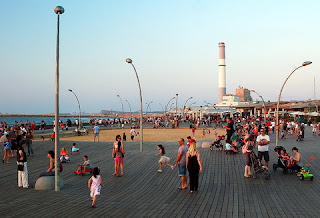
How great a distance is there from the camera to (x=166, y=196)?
9773mm

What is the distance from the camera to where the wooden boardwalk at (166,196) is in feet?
26.7

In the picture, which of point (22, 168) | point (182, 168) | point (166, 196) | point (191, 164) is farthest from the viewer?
point (22, 168)

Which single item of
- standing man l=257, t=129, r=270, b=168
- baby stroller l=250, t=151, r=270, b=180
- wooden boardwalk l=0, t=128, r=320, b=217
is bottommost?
wooden boardwalk l=0, t=128, r=320, b=217

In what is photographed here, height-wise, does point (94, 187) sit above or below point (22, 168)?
below

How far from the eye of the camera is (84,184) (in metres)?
11.4

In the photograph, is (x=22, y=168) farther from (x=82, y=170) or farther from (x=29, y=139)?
(x=29, y=139)

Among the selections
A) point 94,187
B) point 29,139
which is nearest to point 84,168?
point 94,187

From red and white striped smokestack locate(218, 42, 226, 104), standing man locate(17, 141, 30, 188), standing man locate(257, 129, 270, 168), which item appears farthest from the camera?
red and white striped smokestack locate(218, 42, 226, 104)

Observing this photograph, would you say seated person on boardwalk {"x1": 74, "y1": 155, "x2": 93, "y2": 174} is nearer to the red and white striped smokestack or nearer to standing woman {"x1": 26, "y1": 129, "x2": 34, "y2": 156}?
standing woman {"x1": 26, "y1": 129, "x2": 34, "y2": 156}

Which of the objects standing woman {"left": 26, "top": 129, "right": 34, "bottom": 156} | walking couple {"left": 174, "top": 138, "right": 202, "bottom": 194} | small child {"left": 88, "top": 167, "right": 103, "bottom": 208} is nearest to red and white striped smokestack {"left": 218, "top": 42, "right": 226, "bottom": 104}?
standing woman {"left": 26, "top": 129, "right": 34, "bottom": 156}

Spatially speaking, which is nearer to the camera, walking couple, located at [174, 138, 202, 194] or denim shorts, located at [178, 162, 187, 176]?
walking couple, located at [174, 138, 202, 194]

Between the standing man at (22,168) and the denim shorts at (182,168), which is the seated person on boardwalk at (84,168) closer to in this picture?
the standing man at (22,168)

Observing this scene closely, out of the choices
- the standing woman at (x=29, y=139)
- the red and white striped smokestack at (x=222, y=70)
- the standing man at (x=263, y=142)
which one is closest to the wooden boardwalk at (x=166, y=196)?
the standing man at (x=263, y=142)

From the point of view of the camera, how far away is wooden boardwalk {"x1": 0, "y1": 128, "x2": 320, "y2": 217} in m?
8.12
